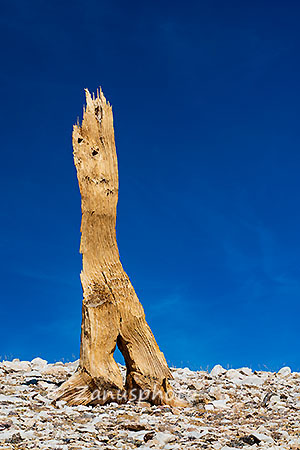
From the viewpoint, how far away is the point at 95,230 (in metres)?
9.07

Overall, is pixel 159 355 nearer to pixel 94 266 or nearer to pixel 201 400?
pixel 201 400

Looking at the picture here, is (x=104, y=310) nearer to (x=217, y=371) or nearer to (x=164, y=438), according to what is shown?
(x=164, y=438)

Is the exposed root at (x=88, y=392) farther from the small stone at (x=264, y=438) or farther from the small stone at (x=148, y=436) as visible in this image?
the small stone at (x=264, y=438)

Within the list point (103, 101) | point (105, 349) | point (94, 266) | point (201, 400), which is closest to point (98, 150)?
point (103, 101)

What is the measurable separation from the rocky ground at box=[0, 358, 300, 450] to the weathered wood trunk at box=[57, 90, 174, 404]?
41 centimetres

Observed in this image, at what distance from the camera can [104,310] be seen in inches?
345

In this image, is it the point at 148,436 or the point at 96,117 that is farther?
the point at 96,117

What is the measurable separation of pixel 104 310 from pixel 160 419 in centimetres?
212

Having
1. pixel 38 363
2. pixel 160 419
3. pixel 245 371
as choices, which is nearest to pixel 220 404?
pixel 160 419

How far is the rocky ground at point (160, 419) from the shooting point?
6402 millimetres

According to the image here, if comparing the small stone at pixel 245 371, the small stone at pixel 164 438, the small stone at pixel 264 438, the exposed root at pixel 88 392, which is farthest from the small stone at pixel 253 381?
the small stone at pixel 164 438

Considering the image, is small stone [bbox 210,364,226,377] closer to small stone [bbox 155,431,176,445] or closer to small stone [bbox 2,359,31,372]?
small stone [bbox 2,359,31,372]

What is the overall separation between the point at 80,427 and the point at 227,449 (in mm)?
2231

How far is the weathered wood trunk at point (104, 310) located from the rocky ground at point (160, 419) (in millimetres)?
406
